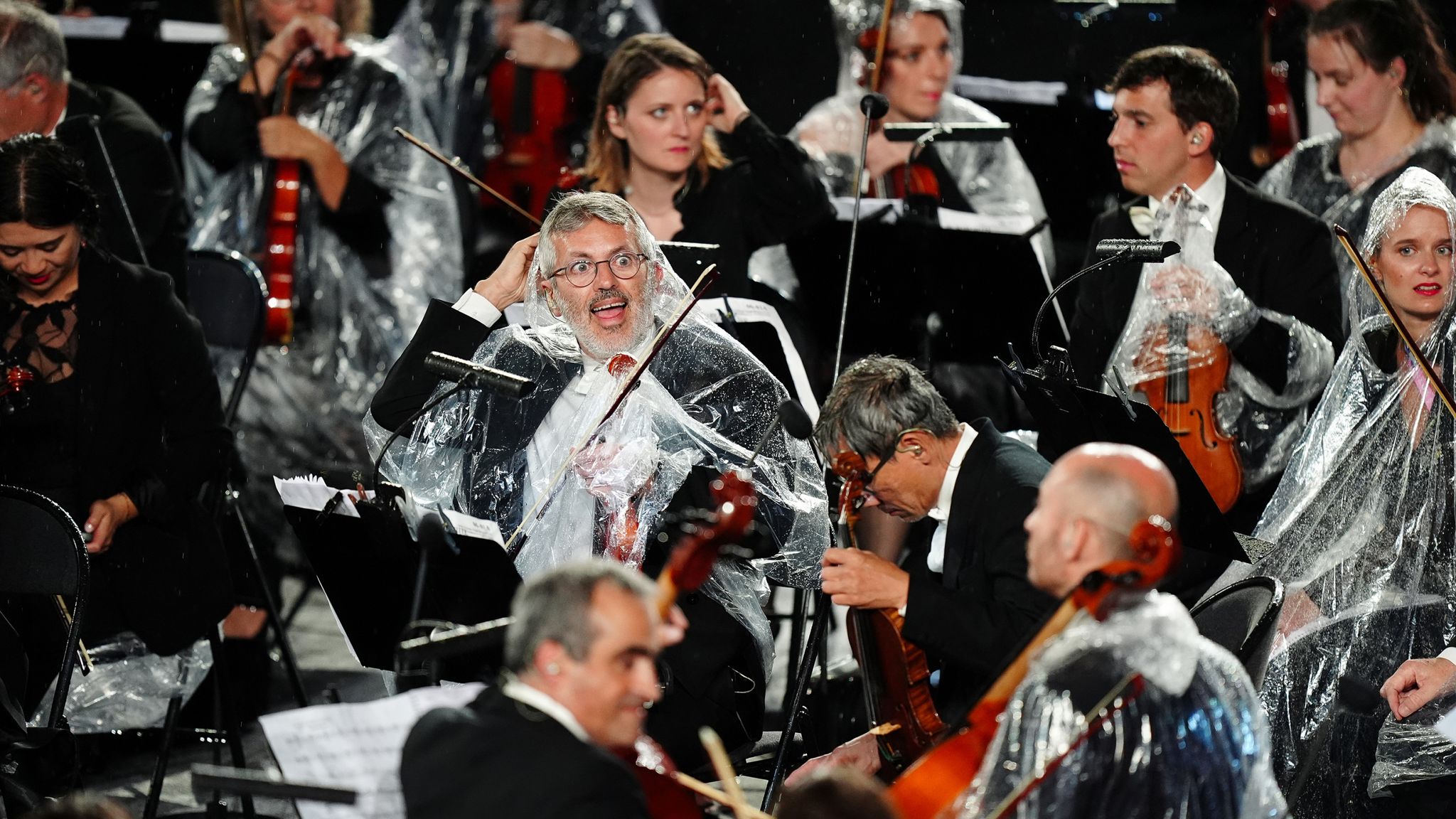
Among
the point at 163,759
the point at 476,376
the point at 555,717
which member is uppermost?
the point at 476,376

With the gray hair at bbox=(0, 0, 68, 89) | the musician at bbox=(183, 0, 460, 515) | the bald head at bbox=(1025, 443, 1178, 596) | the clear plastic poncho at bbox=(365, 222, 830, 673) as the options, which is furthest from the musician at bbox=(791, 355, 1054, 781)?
the musician at bbox=(183, 0, 460, 515)

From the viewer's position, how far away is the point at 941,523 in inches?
148

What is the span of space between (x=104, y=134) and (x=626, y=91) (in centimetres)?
166

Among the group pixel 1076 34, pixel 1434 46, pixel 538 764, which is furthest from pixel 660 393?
pixel 1076 34

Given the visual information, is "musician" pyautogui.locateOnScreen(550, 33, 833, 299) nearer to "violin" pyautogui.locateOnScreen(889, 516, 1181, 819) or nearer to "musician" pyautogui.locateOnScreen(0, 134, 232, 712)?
"musician" pyautogui.locateOnScreen(0, 134, 232, 712)

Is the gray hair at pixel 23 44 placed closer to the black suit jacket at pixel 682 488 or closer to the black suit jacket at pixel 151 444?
the black suit jacket at pixel 151 444

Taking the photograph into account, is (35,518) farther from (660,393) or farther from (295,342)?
(295,342)

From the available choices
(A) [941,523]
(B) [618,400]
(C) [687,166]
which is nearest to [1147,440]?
(A) [941,523]

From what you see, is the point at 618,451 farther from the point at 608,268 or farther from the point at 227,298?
the point at 227,298

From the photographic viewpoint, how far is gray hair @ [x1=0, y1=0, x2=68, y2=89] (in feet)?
16.8

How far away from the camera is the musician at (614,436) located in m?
3.74

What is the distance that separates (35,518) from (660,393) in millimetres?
1369

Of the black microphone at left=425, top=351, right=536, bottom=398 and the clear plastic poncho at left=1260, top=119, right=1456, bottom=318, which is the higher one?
the clear plastic poncho at left=1260, top=119, right=1456, bottom=318

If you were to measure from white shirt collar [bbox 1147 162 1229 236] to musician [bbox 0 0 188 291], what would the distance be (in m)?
2.77
